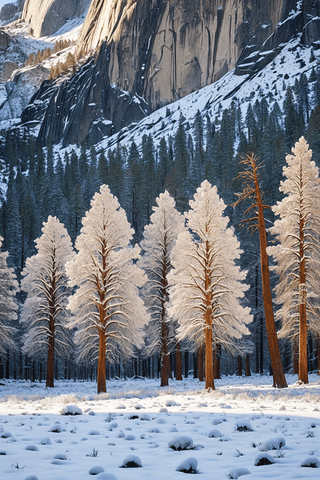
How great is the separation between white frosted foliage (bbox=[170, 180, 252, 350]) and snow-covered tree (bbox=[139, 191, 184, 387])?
22.4ft

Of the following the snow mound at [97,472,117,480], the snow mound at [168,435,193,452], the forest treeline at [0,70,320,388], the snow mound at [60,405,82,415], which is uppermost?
the forest treeline at [0,70,320,388]

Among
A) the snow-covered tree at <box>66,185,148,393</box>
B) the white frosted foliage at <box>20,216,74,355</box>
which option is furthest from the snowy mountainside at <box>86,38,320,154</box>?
the snow-covered tree at <box>66,185,148,393</box>

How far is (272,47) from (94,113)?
6951 centimetres

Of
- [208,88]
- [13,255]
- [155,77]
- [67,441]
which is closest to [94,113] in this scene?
[155,77]

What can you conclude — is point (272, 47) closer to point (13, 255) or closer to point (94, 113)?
point (94, 113)

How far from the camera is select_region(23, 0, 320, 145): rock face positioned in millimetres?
135375

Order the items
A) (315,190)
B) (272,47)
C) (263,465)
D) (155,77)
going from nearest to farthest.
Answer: (263,465)
(315,190)
(272,47)
(155,77)

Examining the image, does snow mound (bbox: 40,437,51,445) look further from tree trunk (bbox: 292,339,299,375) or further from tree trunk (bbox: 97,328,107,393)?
tree trunk (bbox: 292,339,299,375)

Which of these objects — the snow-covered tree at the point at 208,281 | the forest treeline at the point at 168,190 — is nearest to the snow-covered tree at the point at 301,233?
the snow-covered tree at the point at 208,281

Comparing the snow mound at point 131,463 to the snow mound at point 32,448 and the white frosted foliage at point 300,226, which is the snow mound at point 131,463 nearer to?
the snow mound at point 32,448

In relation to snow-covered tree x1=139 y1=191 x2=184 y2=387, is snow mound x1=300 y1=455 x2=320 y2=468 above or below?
below

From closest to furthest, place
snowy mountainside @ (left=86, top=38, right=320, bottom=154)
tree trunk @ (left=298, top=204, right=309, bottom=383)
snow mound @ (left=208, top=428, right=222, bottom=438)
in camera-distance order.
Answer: snow mound @ (left=208, top=428, right=222, bottom=438)
tree trunk @ (left=298, top=204, right=309, bottom=383)
snowy mountainside @ (left=86, top=38, right=320, bottom=154)

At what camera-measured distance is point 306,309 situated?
1942cm

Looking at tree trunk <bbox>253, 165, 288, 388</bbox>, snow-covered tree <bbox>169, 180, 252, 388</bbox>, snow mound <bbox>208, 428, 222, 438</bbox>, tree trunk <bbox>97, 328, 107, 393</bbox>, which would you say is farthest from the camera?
tree trunk <bbox>97, 328, 107, 393</bbox>
